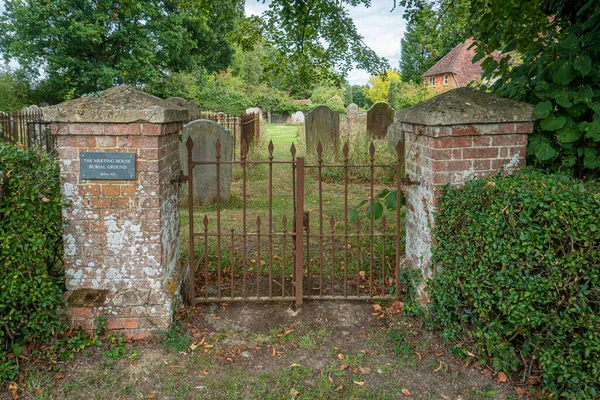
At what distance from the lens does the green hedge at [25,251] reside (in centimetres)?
303

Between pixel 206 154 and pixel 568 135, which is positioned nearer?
pixel 568 135

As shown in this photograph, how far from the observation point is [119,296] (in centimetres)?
362

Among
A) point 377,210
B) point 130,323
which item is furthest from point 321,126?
point 130,323

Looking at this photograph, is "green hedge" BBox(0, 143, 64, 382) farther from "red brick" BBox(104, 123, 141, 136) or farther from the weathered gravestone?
the weathered gravestone

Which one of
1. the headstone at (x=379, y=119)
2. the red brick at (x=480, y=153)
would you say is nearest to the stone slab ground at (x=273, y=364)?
the red brick at (x=480, y=153)

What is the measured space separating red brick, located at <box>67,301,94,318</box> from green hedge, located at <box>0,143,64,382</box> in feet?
0.46

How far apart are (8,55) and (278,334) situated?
26341 mm

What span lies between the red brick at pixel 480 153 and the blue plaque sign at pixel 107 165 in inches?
95.5


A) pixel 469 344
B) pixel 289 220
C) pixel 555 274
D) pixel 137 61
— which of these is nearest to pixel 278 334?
pixel 469 344

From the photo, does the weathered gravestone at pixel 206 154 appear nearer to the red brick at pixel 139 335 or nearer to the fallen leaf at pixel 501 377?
the red brick at pixel 139 335

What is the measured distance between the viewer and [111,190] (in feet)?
11.6

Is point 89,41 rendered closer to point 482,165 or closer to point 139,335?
point 139,335

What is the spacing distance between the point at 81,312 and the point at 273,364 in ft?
4.87

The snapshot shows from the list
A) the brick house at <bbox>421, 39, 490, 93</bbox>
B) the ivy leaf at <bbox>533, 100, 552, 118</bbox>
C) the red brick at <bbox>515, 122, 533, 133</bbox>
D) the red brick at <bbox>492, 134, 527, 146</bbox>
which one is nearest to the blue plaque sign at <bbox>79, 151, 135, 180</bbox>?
the red brick at <bbox>492, 134, 527, 146</bbox>
